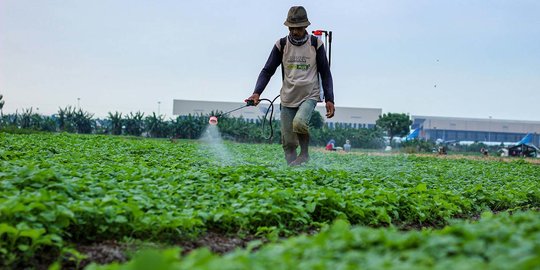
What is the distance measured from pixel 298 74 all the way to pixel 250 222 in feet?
14.4

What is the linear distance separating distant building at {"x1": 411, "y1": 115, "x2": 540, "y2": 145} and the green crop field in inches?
3502

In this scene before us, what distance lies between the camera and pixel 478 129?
93.4 meters

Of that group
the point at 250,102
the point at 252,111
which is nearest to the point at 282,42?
the point at 250,102

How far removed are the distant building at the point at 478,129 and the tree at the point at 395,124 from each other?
106 ft

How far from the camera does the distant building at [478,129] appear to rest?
9344cm

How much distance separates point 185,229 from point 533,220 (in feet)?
7.09

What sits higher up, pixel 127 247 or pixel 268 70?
pixel 268 70

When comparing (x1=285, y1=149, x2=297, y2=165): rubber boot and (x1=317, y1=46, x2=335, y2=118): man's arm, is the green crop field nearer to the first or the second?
(x1=317, y1=46, x2=335, y2=118): man's arm

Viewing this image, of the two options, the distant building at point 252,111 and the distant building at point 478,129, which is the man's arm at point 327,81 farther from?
the distant building at point 478,129

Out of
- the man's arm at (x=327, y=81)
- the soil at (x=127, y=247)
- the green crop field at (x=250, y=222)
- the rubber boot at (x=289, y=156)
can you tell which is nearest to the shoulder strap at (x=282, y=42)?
the man's arm at (x=327, y=81)

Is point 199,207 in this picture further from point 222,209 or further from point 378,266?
point 378,266

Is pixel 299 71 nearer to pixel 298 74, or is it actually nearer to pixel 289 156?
pixel 298 74

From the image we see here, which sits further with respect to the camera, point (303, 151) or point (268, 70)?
point (303, 151)

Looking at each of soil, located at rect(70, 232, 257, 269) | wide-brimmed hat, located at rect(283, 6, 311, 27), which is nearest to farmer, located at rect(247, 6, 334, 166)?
wide-brimmed hat, located at rect(283, 6, 311, 27)
